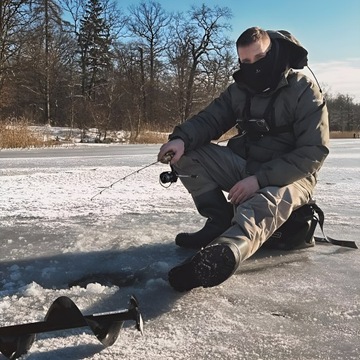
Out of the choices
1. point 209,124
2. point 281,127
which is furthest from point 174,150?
point 281,127

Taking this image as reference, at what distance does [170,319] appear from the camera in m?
1.42

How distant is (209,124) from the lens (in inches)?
94.7

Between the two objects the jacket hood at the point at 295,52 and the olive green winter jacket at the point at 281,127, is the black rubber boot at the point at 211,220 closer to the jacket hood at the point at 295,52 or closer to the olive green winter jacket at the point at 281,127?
the olive green winter jacket at the point at 281,127

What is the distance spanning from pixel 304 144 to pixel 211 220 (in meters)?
0.62

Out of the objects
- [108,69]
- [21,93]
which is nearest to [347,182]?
[21,93]

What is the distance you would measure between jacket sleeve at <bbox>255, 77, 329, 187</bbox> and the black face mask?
0.36 feet

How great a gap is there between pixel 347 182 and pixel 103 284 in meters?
3.88

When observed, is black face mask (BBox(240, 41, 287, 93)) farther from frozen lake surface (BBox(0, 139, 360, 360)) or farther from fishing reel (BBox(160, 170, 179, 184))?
frozen lake surface (BBox(0, 139, 360, 360))

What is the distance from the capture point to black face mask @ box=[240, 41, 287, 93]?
6.93 feet

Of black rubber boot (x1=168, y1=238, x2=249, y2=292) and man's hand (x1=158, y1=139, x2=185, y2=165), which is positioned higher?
man's hand (x1=158, y1=139, x2=185, y2=165)

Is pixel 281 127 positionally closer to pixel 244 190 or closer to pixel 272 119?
pixel 272 119

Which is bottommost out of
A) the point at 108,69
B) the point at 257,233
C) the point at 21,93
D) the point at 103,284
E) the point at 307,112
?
the point at 103,284

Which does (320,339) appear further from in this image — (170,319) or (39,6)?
(39,6)

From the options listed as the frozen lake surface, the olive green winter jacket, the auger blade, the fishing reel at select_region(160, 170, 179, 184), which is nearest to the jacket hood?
the olive green winter jacket
